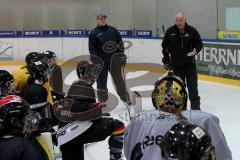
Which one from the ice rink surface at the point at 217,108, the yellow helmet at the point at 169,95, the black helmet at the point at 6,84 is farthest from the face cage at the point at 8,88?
the yellow helmet at the point at 169,95

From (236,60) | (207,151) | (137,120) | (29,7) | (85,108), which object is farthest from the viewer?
(29,7)

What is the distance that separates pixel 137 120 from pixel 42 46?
36.8 feet

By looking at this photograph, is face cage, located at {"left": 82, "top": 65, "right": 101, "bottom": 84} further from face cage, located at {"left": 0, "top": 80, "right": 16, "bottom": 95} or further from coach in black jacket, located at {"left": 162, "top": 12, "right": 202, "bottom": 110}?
coach in black jacket, located at {"left": 162, "top": 12, "right": 202, "bottom": 110}

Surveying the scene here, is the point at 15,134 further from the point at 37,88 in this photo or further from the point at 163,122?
the point at 37,88

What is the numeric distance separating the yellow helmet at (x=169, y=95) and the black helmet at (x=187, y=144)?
602 millimetres

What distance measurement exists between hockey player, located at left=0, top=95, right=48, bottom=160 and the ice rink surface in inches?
96.1

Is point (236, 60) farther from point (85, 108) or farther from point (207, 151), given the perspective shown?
point (207, 151)

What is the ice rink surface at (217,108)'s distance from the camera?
15.8 feet

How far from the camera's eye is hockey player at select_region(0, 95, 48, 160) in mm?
2078

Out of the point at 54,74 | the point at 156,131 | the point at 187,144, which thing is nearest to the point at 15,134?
the point at 156,131

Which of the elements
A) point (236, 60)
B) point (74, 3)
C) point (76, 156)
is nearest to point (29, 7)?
point (74, 3)

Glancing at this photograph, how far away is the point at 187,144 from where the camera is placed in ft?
5.12

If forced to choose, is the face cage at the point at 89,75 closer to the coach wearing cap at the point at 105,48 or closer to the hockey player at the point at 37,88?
the hockey player at the point at 37,88

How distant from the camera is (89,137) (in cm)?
334
